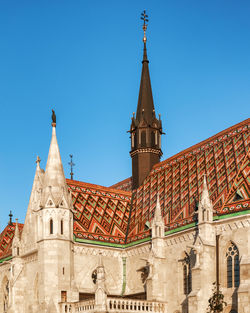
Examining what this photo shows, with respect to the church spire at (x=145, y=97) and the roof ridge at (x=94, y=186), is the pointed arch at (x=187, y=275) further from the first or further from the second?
the church spire at (x=145, y=97)

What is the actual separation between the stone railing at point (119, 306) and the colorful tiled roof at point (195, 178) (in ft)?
18.1

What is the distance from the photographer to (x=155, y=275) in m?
38.3

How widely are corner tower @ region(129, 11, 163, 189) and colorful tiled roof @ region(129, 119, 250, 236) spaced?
112 cm

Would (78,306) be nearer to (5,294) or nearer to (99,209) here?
(99,209)

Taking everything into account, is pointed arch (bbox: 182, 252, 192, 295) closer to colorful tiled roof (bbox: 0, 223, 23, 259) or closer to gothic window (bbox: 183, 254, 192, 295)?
gothic window (bbox: 183, 254, 192, 295)

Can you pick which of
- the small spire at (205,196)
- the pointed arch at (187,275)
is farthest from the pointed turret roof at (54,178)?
the small spire at (205,196)

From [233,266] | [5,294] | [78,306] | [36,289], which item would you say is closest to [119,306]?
[78,306]

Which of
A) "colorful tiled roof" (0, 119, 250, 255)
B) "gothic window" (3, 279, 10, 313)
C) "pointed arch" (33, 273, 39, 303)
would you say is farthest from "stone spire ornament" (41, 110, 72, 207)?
"gothic window" (3, 279, 10, 313)

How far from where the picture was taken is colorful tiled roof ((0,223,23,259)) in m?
47.4

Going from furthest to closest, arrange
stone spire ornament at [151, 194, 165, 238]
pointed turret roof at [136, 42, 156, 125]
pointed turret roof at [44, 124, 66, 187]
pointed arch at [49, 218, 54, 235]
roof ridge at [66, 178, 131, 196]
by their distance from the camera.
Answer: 1. pointed turret roof at [136, 42, 156, 125]
2. roof ridge at [66, 178, 131, 196]
3. pointed turret roof at [44, 124, 66, 187]
4. pointed arch at [49, 218, 54, 235]
5. stone spire ornament at [151, 194, 165, 238]

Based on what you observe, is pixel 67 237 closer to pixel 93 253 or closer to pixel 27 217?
pixel 93 253

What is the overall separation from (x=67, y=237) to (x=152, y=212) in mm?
6463

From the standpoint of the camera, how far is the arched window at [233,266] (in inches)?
1340

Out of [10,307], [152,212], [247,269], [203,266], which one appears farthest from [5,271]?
[247,269]
